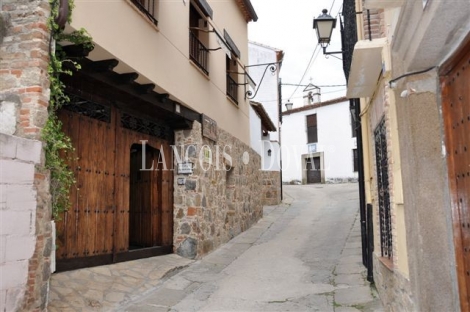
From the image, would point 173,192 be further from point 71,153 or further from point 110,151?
point 71,153

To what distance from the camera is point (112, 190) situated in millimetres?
6113

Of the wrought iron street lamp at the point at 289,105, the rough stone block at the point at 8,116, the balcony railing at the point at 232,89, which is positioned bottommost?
the rough stone block at the point at 8,116

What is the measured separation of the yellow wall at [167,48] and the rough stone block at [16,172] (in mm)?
1660

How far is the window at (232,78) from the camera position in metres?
10.4

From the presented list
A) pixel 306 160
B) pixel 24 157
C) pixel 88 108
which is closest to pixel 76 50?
pixel 88 108

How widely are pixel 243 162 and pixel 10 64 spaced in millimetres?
7603

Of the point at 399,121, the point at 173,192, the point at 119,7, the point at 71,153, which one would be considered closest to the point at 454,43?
the point at 399,121

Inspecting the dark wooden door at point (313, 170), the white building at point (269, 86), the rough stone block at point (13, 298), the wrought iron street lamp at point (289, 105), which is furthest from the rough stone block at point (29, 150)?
the wrought iron street lamp at point (289, 105)

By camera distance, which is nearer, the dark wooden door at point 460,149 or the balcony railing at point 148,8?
the dark wooden door at point 460,149

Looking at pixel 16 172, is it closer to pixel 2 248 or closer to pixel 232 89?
pixel 2 248

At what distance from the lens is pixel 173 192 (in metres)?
7.71

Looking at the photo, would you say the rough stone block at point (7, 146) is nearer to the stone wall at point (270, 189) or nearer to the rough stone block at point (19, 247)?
the rough stone block at point (19, 247)

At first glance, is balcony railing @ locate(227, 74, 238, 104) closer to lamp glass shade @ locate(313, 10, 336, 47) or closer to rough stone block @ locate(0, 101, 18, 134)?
lamp glass shade @ locate(313, 10, 336, 47)

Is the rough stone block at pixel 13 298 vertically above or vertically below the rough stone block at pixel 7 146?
below
